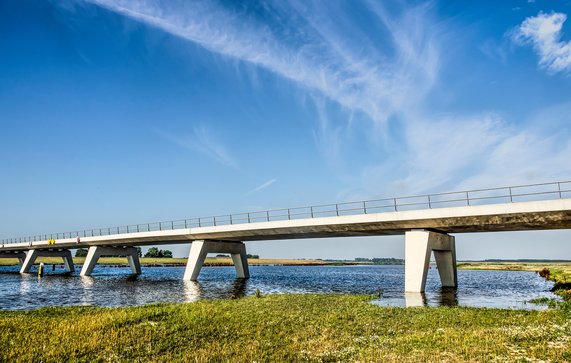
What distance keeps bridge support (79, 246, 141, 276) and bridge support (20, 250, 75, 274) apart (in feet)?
79.0

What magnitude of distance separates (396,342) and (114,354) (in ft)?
32.8

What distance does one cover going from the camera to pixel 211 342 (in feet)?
52.4

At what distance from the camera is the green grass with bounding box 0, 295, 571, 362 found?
13516mm

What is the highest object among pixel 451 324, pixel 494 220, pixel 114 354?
pixel 494 220

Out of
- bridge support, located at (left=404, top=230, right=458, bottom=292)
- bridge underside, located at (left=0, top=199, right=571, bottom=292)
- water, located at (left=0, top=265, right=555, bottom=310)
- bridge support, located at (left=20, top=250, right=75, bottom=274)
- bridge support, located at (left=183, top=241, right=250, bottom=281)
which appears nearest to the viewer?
water, located at (left=0, top=265, right=555, bottom=310)

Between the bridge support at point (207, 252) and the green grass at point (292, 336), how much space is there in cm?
3549

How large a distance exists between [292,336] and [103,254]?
77118 millimetres

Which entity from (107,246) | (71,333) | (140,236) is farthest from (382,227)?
(107,246)

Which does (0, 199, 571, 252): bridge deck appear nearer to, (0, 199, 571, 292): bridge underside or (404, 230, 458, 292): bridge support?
(0, 199, 571, 292): bridge underside

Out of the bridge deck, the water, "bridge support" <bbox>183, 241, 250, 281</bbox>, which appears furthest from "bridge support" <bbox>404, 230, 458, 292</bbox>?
"bridge support" <bbox>183, 241, 250, 281</bbox>

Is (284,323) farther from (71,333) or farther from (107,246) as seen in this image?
(107,246)

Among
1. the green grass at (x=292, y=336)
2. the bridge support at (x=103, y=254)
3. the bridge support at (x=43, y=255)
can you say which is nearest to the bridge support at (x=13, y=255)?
the bridge support at (x=43, y=255)

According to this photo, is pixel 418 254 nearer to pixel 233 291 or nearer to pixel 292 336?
pixel 233 291

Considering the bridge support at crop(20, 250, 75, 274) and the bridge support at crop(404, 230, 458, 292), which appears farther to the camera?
the bridge support at crop(20, 250, 75, 274)
